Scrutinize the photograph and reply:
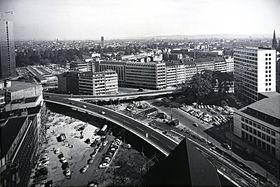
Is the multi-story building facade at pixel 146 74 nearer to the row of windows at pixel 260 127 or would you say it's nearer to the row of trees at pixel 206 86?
the row of trees at pixel 206 86

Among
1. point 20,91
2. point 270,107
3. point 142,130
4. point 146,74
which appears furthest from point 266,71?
point 20,91

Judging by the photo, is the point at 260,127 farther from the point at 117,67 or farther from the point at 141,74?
the point at 117,67

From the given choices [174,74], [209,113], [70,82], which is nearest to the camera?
[209,113]

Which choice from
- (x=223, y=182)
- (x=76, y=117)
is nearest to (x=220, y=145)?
(x=223, y=182)

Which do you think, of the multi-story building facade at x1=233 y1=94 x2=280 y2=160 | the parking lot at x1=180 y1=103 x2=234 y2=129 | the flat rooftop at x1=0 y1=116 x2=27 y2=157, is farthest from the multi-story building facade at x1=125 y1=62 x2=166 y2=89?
the flat rooftop at x1=0 y1=116 x2=27 y2=157

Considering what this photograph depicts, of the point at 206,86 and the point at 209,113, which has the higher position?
the point at 206,86

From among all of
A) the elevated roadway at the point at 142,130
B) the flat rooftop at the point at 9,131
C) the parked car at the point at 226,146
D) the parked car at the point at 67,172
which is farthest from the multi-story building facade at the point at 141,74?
the flat rooftop at the point at 9,131
